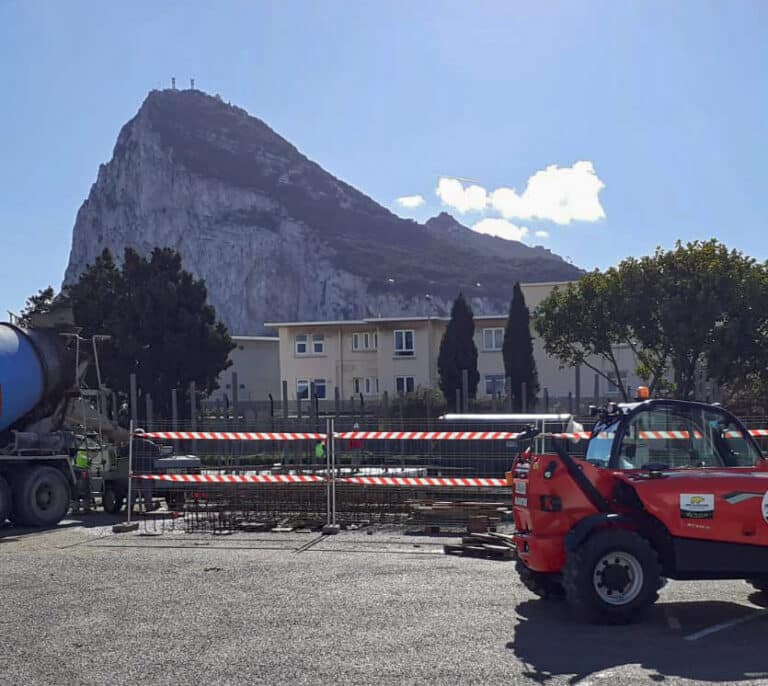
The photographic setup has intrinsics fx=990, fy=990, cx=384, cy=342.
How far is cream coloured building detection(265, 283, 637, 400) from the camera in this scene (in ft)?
174

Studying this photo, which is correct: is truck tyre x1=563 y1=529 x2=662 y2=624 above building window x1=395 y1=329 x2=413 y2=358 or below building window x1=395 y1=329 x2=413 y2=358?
below

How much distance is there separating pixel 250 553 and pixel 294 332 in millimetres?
42963

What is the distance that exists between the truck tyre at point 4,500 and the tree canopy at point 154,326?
2158cm

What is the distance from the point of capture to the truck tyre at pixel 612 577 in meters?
8.34

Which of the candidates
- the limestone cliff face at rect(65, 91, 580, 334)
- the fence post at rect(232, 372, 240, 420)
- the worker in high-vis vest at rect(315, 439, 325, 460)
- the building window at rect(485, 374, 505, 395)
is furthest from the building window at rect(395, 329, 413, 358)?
the limestone cliff face at rect(65, 91, 580, 334)

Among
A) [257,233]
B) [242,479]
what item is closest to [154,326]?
[242,479]

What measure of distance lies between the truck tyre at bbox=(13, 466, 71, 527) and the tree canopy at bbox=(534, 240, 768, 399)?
61.3ft

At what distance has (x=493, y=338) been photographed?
53.5 meters

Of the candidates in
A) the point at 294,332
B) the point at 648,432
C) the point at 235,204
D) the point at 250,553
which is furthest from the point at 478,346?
the point at 235,204

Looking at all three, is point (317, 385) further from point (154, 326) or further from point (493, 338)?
point (154, 326)

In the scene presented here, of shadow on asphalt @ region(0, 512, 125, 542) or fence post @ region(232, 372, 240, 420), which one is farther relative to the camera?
fence post @ region(232, 372, 240, 420)

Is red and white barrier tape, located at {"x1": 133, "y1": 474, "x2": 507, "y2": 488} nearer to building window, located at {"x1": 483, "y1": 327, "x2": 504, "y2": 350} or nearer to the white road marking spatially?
the white road marking

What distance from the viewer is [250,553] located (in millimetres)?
13172

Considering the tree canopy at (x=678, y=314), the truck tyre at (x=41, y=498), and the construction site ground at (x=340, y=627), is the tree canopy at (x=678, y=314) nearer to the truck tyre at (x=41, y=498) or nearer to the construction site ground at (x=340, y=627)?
the truck tyre at (x=41, y=498)
